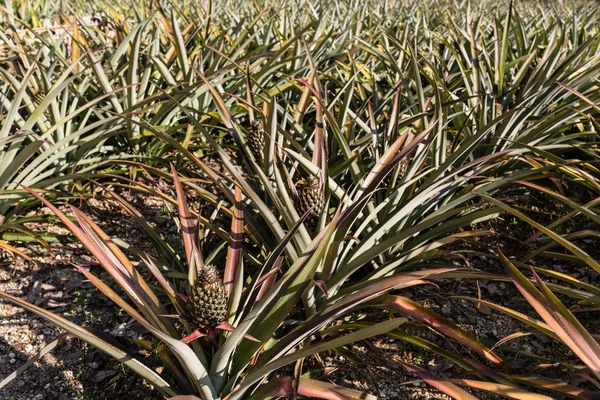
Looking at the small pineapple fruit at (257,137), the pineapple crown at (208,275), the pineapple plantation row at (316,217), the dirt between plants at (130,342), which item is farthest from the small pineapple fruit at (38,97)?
the pineapple crown at (208,275)

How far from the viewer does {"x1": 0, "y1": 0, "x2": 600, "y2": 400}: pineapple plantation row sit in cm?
156

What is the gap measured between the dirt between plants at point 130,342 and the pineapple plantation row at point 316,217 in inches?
1.5

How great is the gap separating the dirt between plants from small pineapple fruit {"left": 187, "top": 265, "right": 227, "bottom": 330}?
42 centimetres

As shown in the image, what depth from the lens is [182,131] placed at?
10.5ft

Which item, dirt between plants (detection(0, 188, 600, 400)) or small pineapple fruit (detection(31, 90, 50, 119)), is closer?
dirt between plants (detection(0, 188, 600, 400))

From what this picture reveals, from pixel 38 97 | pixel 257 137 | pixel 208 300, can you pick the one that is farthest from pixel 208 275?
pixel 38 97

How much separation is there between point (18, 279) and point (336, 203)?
154cm

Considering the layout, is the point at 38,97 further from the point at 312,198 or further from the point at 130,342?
the point at 312,198

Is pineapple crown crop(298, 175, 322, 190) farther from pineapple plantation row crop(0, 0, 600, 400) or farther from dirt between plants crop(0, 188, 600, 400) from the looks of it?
dirt between plants crop(0, 188, 600, 400)

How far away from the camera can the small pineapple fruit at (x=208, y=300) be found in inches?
57.7

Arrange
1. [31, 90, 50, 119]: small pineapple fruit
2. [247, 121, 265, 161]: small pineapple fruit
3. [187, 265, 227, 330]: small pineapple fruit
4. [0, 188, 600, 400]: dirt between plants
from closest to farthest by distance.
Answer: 1. [187, 265, 227, 330]: small pineapple fruit
2. [0, 188, 600, 400]: dirt between plants
3. [247, 121, 265, 161]: small pineapple fruit
4. [31, 90, 50, 119]: small pineapple fruit

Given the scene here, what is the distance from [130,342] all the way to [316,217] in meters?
0.92

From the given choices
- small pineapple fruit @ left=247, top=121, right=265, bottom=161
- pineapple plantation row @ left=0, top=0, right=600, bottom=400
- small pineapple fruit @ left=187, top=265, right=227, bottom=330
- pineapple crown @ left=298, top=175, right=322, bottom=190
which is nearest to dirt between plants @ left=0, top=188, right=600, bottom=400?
pineapple plantation row @ left=0, top=0, right=600, bottom=400

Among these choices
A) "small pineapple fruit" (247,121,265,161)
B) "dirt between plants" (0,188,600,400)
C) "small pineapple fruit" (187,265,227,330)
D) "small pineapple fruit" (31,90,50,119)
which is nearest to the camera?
"small pineapple fruit" (187,265,227,330)
